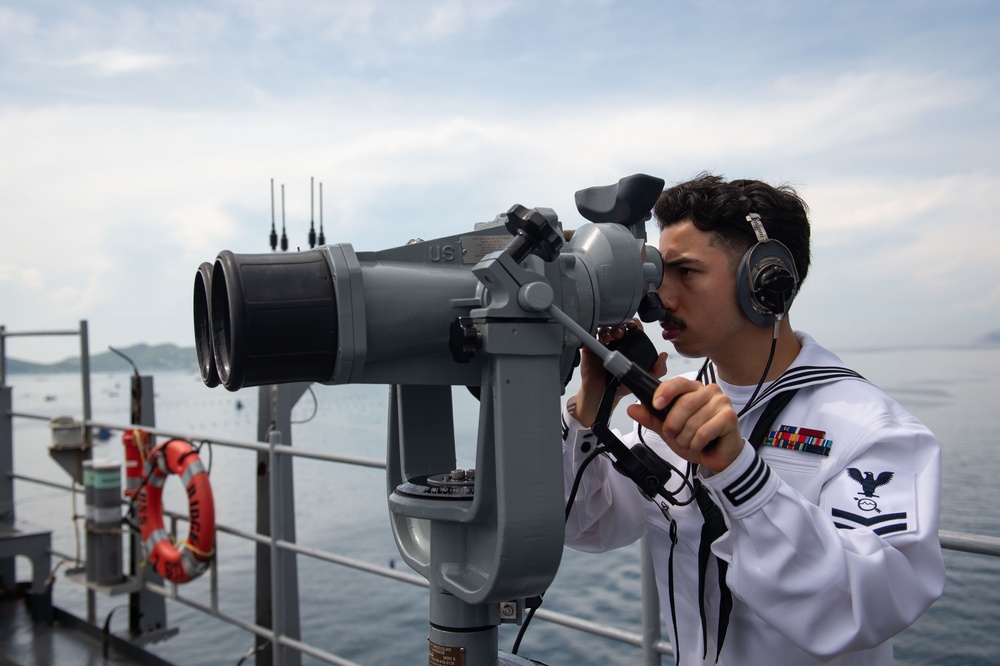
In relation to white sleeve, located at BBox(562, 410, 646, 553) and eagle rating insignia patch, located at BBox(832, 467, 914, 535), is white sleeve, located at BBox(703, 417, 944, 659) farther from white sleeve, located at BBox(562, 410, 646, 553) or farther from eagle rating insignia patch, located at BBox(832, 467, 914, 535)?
white sleeve, located at BBox(562, 410, 646, 553)

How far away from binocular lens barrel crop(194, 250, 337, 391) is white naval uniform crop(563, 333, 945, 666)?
0.57m

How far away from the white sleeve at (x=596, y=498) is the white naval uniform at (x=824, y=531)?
18 cm

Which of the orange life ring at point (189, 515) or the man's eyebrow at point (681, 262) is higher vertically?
the man's eyebrow at point (681, 262)

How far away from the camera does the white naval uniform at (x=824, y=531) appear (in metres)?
1.11

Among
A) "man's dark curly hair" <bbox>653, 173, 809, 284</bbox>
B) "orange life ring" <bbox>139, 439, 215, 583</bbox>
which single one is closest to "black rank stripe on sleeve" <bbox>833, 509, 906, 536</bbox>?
"man's dark curly hair" <bbox>653, 173, 809, 284</bbox>

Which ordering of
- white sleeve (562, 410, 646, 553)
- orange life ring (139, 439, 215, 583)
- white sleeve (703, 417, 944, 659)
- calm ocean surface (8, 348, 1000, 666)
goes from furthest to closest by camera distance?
1. calm ocean surface (8, 348, 1000, 666)
2. orange life ring (139, 439, 215, 583)
3. white sleeve (562, 410, 646, 553)
4. white sleeve (703, 417, 944, 659)

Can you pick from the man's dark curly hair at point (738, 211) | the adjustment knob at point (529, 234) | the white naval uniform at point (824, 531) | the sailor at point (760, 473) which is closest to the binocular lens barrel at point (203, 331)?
the adjustment knob at point (529, 234)

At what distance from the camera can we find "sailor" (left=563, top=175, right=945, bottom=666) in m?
1.11

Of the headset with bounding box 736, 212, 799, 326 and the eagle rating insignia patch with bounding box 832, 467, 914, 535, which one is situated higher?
the headset with bounding box 736, 212, 799, 326

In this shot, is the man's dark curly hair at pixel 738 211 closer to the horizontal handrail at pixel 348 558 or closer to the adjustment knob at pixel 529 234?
the adjustment knob at pixel 529 234

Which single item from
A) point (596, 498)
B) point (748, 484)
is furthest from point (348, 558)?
point (748, 484)

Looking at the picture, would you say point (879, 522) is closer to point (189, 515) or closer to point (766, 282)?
point (766, 282)

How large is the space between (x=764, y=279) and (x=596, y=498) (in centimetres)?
54

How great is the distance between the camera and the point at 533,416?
124cm
